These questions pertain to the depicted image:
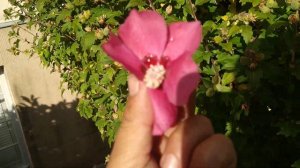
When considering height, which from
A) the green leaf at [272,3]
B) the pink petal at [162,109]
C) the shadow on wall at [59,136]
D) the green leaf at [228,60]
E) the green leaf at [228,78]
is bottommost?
the shadow on wall at [59,136]

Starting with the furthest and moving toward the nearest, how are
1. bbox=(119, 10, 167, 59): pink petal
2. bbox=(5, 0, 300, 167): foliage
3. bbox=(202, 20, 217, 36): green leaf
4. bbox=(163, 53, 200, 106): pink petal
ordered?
bbox=(202, 20, 217, 36): green leaf → bbox=(5, 0, 300, 167): foliage → bbox=(119, 10, 167, 59): pink petal → bbox=(163, 53, 200, 106): pink petal

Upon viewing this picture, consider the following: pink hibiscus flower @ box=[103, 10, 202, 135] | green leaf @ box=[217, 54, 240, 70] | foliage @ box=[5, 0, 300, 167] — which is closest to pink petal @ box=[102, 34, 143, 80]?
pink hibiscus flower @ box=[103, 10, 202, 135]

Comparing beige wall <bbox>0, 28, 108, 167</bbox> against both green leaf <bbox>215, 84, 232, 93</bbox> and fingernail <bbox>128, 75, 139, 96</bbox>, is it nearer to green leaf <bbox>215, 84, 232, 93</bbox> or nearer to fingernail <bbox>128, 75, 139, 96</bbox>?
green leaf <bbox>215, 84, 232, 93</bbox>

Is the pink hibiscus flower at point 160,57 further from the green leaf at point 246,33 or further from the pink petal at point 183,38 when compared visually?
the green leaf at point 246,33

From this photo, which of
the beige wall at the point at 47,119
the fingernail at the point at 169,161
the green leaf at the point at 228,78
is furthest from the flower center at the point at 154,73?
the beige wall at the point at 47,119

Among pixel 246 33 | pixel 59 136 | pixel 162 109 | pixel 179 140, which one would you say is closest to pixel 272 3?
pixel 246 33

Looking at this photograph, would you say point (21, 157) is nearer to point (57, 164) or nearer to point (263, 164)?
point (57, 164)

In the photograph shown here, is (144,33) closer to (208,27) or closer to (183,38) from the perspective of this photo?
(183,38)

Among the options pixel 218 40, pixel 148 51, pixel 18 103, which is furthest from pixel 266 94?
pixel 18 103
